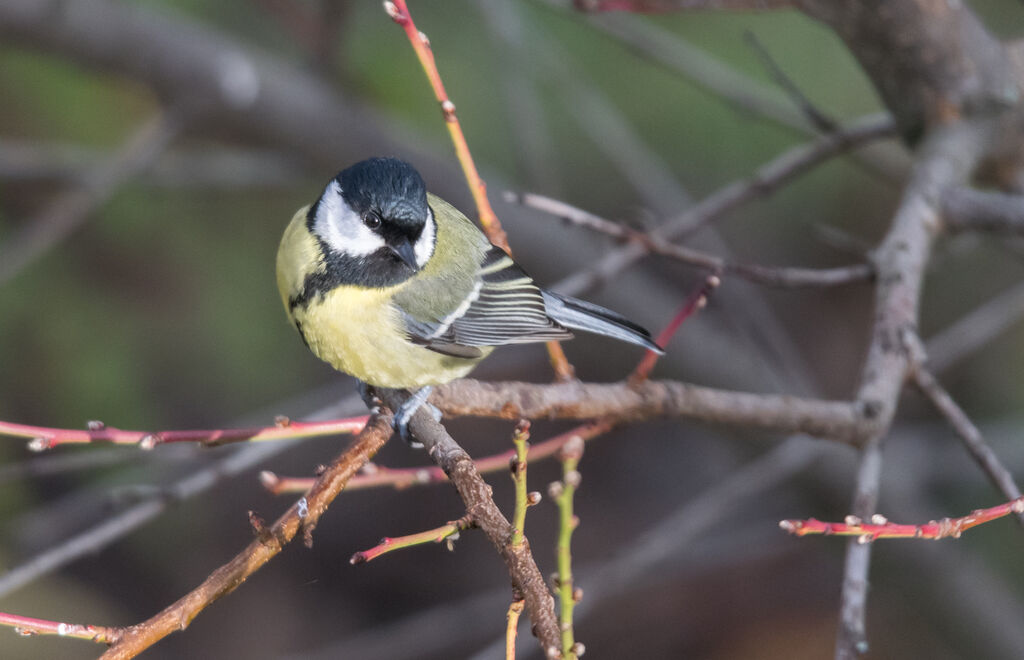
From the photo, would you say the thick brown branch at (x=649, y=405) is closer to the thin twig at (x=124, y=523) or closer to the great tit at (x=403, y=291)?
the great tit at (x=403, y=291)

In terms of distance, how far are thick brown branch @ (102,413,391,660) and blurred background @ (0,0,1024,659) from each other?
746 mm

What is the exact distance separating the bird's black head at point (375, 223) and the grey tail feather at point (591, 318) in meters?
0.33

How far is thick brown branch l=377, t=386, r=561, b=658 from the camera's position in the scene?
88 centimetres

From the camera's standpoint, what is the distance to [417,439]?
1321 millimetres

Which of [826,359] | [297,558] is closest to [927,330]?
[826,359]

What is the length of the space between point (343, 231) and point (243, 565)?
0.96 m

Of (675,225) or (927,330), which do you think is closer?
(675,225)

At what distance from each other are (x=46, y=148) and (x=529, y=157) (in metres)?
1.58

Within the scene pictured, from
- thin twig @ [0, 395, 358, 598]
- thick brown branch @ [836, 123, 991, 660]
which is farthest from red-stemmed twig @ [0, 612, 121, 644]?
thick brown branch @ [836, 123, 991, 660]

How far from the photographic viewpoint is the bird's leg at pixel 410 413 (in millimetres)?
1369

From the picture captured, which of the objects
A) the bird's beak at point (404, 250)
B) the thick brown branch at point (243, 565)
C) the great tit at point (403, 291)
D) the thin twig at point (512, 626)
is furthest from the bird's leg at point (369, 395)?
the thin twig at point (512, 626)

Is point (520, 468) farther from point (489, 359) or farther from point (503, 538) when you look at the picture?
point (489, 359)

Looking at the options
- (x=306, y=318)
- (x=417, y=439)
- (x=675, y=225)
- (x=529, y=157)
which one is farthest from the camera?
(x=529, y=157)

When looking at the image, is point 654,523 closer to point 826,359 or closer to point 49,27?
point 826,359
